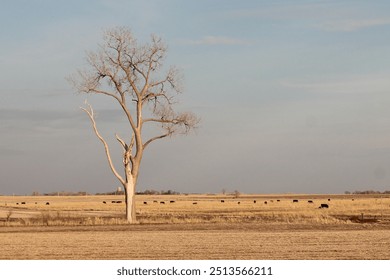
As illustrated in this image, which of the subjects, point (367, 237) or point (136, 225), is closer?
point (367, 237)

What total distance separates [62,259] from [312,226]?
57.6 ft

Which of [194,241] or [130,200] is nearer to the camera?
[194,241]

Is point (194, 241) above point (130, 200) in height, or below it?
below

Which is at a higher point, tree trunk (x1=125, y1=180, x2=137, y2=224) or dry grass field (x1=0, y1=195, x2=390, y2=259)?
tree trunk (x1=125, y1=180, x2=137, y2=224)

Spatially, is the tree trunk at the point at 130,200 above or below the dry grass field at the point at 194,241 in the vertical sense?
above

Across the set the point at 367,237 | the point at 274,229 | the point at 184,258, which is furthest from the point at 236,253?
the point at 274,229

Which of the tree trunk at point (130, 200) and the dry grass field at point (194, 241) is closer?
the dry grass field at point (194, 241)

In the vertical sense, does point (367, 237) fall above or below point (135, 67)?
below

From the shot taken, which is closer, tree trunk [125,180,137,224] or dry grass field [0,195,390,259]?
dry grass field [0,195,390,259]
